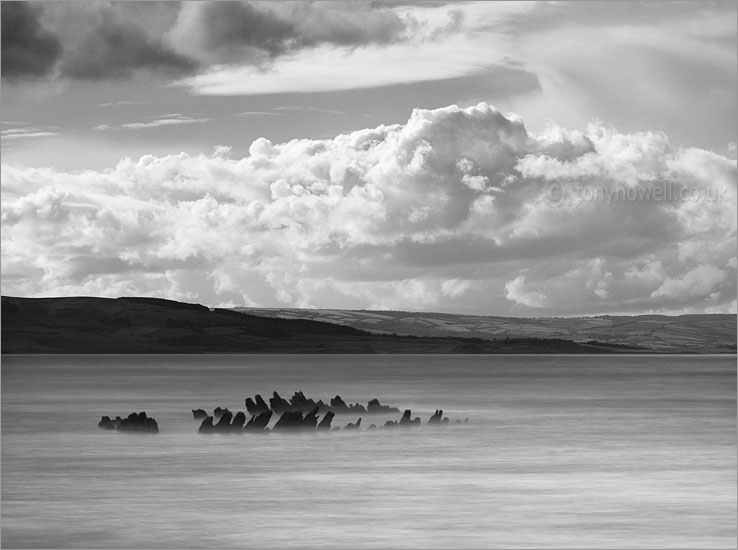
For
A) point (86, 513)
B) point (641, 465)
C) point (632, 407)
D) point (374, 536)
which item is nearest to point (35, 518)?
point (86, 513)

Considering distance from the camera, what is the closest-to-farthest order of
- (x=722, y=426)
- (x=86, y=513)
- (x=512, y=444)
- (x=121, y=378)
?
1. (x=86, y=513)
2. (x=512, y=444)
3. (x=722, y=426)
4. (x=121, y=378)

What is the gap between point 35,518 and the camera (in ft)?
91.3

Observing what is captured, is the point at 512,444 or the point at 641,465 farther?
the point at 512,444

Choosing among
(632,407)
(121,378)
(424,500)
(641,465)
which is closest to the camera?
(424,500)

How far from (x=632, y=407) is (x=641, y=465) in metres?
A: 45.1

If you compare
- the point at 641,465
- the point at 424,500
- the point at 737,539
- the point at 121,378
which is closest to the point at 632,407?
the point at 641,465

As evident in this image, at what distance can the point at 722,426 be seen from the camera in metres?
63.9

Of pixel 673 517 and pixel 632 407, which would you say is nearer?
pixel 673 517

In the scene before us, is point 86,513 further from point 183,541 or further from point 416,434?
point 416,434

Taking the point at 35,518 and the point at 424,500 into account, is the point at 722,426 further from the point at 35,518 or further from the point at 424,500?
the point at 35,518

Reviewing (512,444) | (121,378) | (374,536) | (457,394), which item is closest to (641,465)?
(512,444)

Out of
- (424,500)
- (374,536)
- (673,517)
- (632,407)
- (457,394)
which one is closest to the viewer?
(374,536)

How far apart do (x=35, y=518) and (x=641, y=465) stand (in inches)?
969

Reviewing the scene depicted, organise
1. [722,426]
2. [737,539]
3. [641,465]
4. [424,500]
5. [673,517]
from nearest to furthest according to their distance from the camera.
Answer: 1. [737,539]
2. [673,517]
3. [424,500]
4. [641,465]
5. [722,426]
